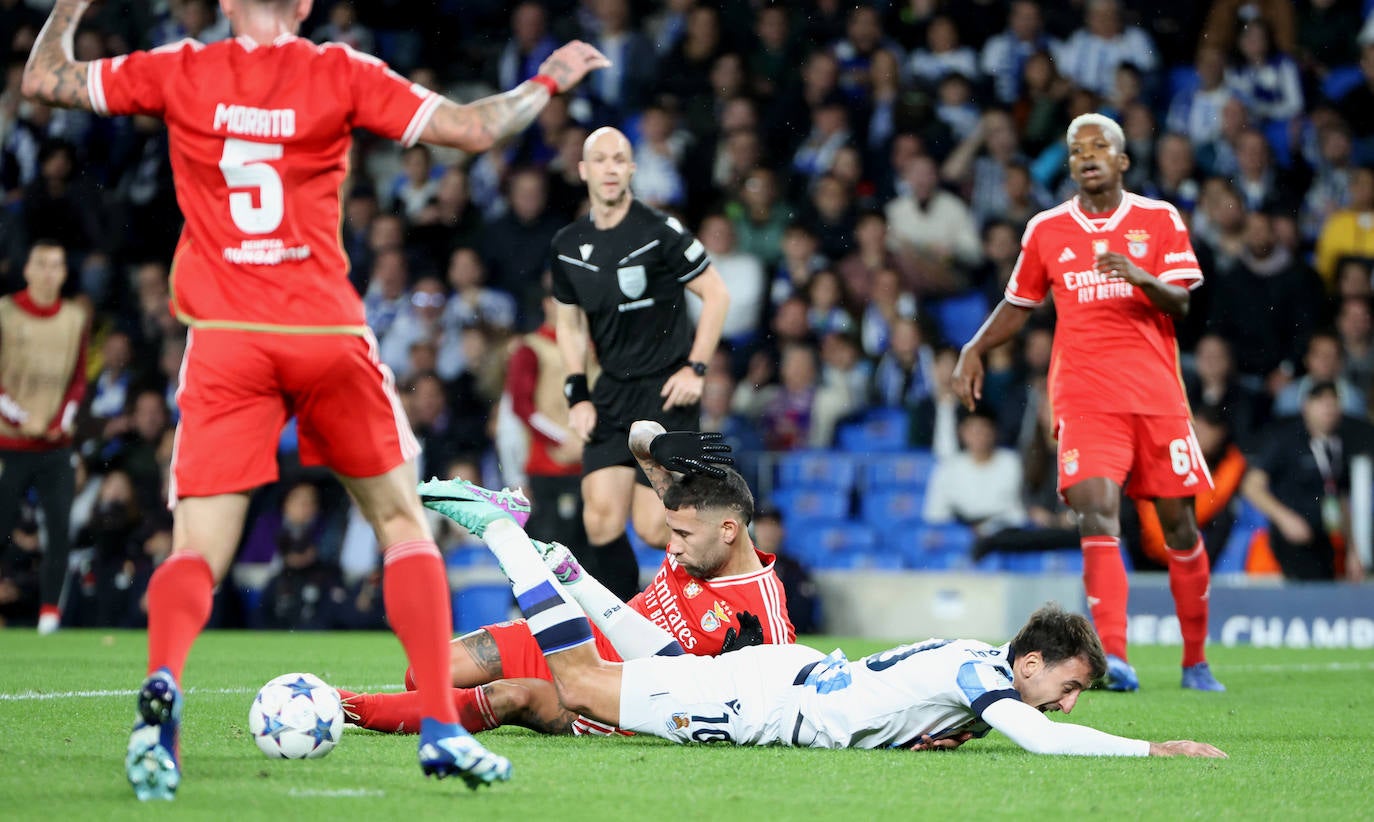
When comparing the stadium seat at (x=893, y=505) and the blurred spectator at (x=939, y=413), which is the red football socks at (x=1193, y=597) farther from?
the stadium seat at (x=893, y=505)

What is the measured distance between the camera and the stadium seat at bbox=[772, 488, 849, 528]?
14031 millimetres

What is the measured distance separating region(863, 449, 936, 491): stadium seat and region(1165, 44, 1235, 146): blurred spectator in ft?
13.7

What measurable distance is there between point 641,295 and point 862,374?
6.00 metres

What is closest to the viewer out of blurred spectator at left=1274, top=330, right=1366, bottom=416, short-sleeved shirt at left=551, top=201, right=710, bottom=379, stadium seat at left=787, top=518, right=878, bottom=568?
short-sleeved shirt at left=551, top=201, right=710, bottom=379

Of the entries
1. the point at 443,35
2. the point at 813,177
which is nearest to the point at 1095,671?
the point at 813,177

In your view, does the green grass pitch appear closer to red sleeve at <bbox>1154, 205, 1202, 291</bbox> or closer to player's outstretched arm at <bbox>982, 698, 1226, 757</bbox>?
player's outstretched arm at <bbox>982, 698, 1226, 757</bbox>

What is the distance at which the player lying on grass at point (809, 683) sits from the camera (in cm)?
514

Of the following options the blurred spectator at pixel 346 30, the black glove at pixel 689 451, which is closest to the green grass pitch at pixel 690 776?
the black glove at pixel 689 451

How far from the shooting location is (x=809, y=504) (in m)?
14.1

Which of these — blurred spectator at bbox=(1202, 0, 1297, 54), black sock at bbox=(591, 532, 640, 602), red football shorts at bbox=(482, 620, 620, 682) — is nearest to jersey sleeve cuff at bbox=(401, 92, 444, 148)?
red football shorts at bbox=(482, 620, 620, 682)

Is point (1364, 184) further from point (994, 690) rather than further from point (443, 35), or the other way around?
point (994, 690)

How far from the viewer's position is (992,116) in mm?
A: 15508

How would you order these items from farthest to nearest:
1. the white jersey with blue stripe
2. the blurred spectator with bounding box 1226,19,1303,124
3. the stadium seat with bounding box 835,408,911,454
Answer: the blurred spectator with bounding box 1226,19,1303,124
the stadium seat with bounding box 835,408,911,454
the white jersey with blue stripe

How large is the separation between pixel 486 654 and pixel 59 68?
2.38m
